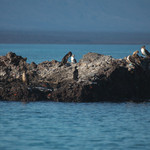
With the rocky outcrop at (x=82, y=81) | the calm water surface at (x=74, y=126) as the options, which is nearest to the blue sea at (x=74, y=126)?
the calm water surface at (x=74, y=126)

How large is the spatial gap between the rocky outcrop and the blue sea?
0.70m

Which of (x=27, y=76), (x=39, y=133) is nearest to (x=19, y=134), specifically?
(x=39, y=133)

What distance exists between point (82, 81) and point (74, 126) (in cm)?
591

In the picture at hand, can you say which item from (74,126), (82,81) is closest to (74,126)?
(74,126)

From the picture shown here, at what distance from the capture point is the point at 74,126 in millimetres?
21062

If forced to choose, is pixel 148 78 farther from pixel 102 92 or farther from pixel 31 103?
pixel 31 103

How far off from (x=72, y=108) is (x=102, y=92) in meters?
2.58

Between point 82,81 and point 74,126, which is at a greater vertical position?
point 82,81

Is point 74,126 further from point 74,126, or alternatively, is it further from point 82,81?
point 82,81

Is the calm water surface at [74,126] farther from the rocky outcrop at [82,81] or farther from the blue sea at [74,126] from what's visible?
the rocky outcrop at [82,81]

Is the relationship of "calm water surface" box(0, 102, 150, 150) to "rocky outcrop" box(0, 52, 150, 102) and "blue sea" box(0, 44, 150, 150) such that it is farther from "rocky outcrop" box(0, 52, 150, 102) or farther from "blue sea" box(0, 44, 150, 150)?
"rocky outcrop" box(0, 52, 150, 102)

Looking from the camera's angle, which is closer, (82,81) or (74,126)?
(74,126)

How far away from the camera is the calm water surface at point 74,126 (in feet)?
58.7

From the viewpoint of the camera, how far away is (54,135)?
63.3ft
